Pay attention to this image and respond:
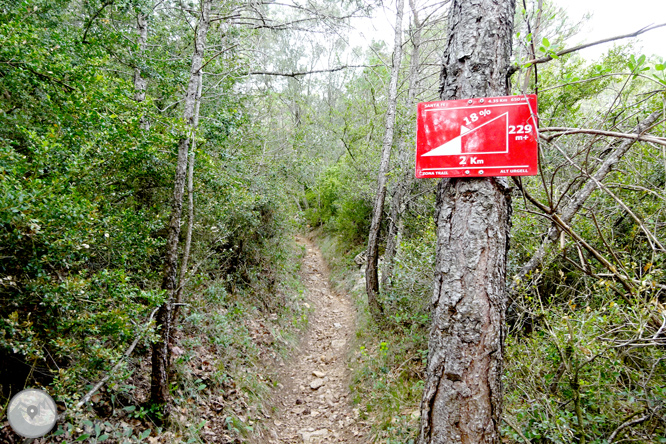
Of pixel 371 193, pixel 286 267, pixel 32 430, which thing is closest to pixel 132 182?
pixel 32 430

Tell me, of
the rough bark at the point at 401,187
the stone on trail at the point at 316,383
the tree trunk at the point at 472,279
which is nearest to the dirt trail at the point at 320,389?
the stone on trail at the point at 316,383

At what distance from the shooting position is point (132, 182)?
4.20 m

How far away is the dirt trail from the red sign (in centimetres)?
407

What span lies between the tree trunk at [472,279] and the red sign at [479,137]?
0.09 meters

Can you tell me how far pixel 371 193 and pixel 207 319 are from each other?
6.44m

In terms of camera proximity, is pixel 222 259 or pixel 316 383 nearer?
pixel 316 383

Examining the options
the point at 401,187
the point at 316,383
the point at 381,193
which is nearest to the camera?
the point at 316,383

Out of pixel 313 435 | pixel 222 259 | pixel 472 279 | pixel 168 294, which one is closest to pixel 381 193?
pixel 222 259

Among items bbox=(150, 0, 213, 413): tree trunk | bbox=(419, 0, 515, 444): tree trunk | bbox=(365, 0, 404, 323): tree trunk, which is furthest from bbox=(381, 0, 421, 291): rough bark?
bbox=(419, 0, 515, 444): tree trunk

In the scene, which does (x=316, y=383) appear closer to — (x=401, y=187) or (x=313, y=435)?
(x=313, y=435)

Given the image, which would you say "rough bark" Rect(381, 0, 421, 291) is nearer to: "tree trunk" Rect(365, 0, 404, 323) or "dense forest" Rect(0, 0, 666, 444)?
"dense forest" Rect(0, 0, 666, 444)

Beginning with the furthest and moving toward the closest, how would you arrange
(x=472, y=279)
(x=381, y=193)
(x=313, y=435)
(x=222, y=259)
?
(x=222, y=259), (x=381, y=193), (x=313, y=435), (x=472, y=279)

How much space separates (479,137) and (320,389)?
5.42 meters

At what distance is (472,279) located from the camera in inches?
70.2
